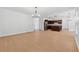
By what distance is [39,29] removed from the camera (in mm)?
604

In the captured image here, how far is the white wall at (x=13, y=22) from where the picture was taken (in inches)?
22.0

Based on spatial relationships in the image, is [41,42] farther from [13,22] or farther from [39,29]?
[13,22]

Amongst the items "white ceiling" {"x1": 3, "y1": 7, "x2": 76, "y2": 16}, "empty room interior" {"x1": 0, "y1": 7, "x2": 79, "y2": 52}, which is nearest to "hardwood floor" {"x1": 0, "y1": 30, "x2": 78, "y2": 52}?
"empty room interior" {"x1": 0, "y1": 7, "x2": 79, "y2": 52}

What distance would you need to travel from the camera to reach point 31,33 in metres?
0.59

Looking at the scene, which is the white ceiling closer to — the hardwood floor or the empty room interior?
the empty room interior

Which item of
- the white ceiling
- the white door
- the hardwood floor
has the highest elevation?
the white ceiling

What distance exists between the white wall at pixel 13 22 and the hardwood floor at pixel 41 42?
0.03 meters

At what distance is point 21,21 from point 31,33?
8cm

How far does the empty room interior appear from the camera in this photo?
1.84 feet

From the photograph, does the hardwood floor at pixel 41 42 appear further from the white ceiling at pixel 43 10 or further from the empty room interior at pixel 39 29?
the white ceiling at pixel 43 10

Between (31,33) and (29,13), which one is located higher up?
(29,13)

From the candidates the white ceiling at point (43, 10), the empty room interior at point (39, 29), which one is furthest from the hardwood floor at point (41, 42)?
the white ceiling at point (43, 10)
